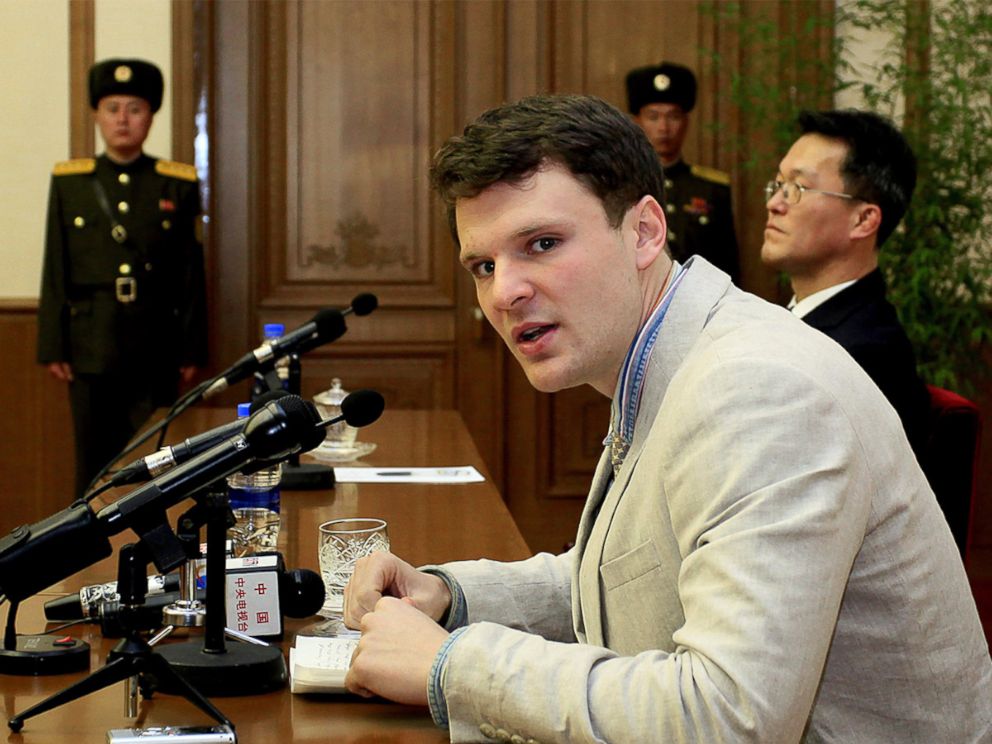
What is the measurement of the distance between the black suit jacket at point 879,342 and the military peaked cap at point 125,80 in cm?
299

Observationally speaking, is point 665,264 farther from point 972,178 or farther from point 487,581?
point 972,178

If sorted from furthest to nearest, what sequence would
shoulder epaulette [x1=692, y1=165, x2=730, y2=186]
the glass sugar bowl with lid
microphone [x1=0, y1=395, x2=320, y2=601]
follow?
1. shoulder epaulette [x1=692, y1=165, x2=730, y2=186]
2. the glass sugar bowl with lid
3. microphone [x1=0, y1=395, x2=320, y2=601]

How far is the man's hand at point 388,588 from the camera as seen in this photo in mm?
1587

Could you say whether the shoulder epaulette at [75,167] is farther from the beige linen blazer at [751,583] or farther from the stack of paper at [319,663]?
the beige linen blazer at [751,583]

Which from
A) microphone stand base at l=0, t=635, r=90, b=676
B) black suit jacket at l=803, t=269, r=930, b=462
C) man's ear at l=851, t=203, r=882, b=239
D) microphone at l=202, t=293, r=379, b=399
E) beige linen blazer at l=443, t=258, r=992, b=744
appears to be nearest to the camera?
beige linen blazer at l=443, t=258, r=992, b=744

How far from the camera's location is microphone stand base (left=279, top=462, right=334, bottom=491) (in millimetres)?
2783

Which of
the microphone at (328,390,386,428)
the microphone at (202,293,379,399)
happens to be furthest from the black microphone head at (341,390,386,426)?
the microphone at (202,293,379,399)

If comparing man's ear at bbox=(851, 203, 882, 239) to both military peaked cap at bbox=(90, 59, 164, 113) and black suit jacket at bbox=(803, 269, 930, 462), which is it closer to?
black suit jacket at bbox=(803, 269, 930, 462)

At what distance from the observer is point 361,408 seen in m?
1.59

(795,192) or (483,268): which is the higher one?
(795,192)

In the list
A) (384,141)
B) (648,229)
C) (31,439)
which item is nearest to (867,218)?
(648,229)

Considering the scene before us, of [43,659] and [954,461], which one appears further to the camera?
[954,461]

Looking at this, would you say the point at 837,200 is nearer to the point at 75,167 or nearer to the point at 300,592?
the point at 300,592

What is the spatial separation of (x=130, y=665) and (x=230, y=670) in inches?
5.8
